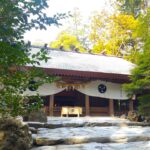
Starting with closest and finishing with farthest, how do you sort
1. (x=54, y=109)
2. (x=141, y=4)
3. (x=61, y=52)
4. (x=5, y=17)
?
1. (x=5, y=17)
2. (x=54, y=109)
3. (x=61, y=52)
4. (x=141, y=4)

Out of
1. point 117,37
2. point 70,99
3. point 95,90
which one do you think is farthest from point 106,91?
point 117,37

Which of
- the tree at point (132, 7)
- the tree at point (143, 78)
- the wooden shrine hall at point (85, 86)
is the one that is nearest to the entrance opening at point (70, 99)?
the wooden shrine hall at point (85, 86)

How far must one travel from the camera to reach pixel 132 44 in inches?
1209

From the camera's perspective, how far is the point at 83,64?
1872 cm

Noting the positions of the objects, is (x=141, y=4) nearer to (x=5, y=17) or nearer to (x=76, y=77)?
(x=76, y=77)

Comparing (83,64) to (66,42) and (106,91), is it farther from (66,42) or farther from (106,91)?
(66,42)

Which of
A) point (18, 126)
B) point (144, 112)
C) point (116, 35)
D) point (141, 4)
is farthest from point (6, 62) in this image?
point (141, 4)

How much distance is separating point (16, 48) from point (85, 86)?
13260 mm

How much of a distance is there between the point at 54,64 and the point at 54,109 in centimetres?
269

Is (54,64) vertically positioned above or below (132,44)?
below

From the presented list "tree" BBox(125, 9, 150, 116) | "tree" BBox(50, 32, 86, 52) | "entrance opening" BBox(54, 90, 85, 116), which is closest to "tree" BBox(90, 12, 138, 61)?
"tree" BBox(50, 32, 86, 52)

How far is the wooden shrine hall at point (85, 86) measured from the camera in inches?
647

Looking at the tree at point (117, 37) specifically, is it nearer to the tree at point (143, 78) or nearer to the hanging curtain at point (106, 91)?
the hanging curtain at point (106, 91)

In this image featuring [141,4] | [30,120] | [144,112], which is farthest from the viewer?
[141,4]
